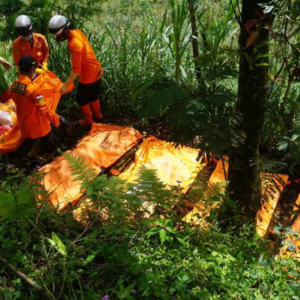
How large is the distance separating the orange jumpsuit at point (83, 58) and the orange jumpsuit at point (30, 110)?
54cm

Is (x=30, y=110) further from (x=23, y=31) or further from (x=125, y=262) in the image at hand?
(x=125, y=262)

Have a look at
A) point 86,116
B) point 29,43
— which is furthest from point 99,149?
point 29,43

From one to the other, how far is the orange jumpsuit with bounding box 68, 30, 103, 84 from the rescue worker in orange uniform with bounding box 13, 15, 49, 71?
0.59 meters

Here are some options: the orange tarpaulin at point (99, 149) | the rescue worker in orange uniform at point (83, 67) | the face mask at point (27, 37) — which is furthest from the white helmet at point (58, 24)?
the orange tarpaulin at point (99, 149)

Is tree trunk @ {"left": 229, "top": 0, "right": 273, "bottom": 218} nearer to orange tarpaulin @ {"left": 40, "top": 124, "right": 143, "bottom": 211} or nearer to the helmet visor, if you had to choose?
orange tarpaulin @ {"left": 40, "top": 124, "right": 143, "bottom": 211}

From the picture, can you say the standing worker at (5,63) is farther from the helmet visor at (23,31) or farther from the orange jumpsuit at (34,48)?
the helmet visor at (23,31)

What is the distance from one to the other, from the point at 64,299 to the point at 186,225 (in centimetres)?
75

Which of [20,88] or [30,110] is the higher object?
[20,88]

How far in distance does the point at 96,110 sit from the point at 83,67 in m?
0.59

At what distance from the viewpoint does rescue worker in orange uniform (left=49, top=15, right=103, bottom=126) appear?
3.35 meters

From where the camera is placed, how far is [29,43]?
3814 mm

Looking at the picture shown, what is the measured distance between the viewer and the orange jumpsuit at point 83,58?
3.40 meters

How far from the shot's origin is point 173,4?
3.21 meters

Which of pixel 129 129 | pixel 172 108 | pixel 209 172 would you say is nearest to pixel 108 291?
pixel 172 108
